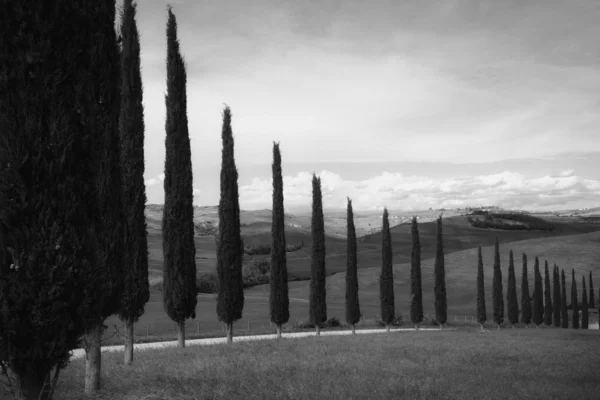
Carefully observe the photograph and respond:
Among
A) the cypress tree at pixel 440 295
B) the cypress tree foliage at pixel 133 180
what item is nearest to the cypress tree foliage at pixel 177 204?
the cypress tree foliage at pixel 133 180

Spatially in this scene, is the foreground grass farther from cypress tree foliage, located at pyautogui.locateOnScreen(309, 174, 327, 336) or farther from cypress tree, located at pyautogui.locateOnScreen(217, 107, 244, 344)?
cypress tree foliage, located at pyautogui.locateOnScreen(309, 174, 327, 336)

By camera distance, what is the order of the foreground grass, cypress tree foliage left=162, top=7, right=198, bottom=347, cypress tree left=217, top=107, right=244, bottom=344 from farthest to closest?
1. cypress tree left=217, top=107, right=244, bottom=344
2. cypress tree foliage left=162, top=7, right=198, bottom=347
3. the foreground grass

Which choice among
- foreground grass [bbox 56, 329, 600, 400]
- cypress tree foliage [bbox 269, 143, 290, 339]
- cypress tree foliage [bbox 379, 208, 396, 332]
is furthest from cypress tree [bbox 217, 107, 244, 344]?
cypress tree foliage [bbox 379, 208, 396, 332]

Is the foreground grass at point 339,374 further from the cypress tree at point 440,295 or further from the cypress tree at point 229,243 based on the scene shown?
the cypress tree at point 440,295

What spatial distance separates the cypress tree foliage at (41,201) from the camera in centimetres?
859

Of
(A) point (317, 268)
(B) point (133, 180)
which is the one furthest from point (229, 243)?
(B) point (133, 180)

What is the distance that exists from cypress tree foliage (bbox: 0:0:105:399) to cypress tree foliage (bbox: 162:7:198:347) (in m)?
16.2

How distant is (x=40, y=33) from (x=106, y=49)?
5949 mm

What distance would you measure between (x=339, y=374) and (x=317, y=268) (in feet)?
86.5

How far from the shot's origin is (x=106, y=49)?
48.1 ft

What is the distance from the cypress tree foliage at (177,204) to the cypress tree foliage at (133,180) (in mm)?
3833

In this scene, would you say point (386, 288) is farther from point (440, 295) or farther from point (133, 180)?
point (133, 180)

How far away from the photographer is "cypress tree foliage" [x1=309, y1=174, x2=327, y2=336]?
42000mm

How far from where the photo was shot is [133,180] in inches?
827
